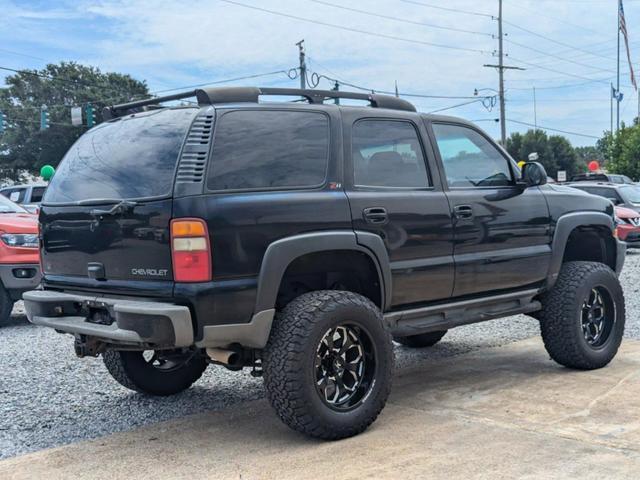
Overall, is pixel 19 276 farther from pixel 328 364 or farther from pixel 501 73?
pixel 501 73

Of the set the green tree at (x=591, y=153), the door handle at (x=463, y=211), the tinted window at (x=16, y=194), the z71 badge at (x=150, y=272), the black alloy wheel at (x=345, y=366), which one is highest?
the green tree at (x=591, y=153)

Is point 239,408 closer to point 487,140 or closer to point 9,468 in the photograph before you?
point 9,468

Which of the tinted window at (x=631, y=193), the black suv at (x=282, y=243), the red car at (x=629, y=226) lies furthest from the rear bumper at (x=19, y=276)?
the tinted window at (x=631, y=193)

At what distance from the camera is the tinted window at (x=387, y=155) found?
4.73 meters

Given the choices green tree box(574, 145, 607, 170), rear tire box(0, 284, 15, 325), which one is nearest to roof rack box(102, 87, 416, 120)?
rear tire box(0, 284, 15, 325)

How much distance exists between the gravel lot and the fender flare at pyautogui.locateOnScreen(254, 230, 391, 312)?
1466mm

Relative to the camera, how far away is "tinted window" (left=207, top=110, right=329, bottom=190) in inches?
162

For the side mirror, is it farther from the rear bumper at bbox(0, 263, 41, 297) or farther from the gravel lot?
the rear bumper at bbox(0, 263, 41, 297)

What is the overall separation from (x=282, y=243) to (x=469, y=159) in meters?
1.99

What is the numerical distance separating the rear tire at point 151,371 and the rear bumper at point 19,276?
3.22 m

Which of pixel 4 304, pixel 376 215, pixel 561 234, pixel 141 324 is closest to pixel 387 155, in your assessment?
pixel 376 215

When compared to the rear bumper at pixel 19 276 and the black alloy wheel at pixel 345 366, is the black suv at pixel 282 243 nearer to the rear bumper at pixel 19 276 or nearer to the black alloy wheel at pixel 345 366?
the black alloy wheel at pixel 345 366

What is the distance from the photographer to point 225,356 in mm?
4207

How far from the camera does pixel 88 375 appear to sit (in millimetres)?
6012
